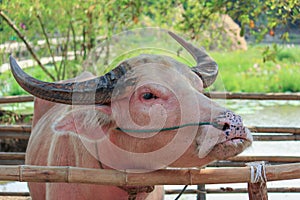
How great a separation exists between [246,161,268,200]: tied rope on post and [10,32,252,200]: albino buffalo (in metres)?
0.14

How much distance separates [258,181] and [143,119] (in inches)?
21.8

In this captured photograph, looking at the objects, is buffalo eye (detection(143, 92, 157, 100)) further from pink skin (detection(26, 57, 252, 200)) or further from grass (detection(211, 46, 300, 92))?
grass (detection(211, 46, 300, 92))

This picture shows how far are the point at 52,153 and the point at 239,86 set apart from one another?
30.0 feet

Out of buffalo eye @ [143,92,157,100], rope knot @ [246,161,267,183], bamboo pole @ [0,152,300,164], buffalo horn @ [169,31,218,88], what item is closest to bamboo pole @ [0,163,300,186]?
rope knot @ [246,161,267,183]

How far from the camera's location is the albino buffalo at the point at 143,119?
7.53 ft

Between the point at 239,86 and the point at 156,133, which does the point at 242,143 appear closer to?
the point at 156,133

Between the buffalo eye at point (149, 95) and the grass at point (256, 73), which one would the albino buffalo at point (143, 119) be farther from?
the grass at point (256, 73)

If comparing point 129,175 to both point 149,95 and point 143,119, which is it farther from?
point 149,95

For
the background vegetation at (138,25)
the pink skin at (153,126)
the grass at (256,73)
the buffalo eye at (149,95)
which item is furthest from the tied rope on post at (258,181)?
the grass at (256,73)

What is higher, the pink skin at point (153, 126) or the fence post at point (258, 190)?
the pink skin at point (153, 126)

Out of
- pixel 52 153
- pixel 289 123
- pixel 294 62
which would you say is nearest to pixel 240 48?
pixel 294 62

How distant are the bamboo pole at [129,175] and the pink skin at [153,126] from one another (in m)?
0.07

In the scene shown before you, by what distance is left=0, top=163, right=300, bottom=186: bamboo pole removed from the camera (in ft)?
7.63

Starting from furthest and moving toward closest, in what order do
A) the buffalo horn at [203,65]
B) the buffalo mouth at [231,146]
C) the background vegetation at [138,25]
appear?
the background vegetation at [138,25]
the buffalo horn at [203,65]
the buffalo mouth at [231,146]
